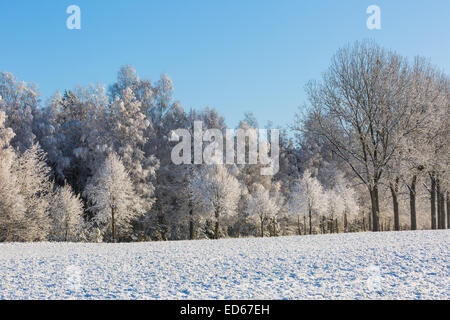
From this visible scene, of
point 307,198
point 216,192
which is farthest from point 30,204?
point 307,198

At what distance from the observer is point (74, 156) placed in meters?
41.1

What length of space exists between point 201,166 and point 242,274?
91.5ft

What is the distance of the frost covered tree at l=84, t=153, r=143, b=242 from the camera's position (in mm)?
31719

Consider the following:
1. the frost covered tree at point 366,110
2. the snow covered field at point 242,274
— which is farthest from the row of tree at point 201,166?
the snow covered field at point 242,274

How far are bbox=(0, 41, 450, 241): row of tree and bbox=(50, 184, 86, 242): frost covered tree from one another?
0.11 m

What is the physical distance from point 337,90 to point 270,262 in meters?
16.5

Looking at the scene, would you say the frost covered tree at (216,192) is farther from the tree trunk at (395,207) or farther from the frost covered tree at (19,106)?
the frost covered tree at (19,106)

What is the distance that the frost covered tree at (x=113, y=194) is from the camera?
1249 inches

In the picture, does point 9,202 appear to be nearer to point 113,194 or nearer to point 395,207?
point 113,194

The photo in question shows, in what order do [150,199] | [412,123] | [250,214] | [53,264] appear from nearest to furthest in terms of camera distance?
[53,264]
[412,123]
[150,199]
[250,214]
